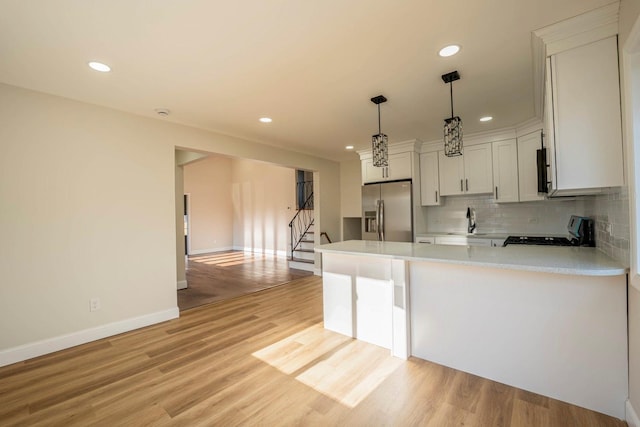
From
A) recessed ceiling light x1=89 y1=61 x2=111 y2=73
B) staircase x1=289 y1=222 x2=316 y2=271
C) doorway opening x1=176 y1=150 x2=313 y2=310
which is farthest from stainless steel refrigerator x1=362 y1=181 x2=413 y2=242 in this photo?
recessed ceiling light x1=89 y1=61 x2=111 y2=73

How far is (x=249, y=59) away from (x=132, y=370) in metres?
2.74

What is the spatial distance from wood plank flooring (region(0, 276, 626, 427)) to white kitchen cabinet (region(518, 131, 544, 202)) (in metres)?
2.95

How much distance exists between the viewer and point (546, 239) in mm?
3717

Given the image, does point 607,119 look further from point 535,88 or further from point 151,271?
point 151,271

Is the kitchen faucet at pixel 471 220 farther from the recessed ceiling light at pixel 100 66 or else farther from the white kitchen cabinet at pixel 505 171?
the recessed ceiling light at pixel 100 66

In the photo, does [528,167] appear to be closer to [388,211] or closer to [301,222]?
[388,211]

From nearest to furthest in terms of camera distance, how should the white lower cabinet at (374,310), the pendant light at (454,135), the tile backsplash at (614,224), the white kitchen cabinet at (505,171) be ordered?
1. the tile backsplash at (614,224)
2. the pendant light at (454,135)
3. the white lower cabinet at (374,310)
4. the white kitchen cabinet at (505,171)

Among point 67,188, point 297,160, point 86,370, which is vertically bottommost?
point 86,370

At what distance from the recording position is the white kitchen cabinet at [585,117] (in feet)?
5.96

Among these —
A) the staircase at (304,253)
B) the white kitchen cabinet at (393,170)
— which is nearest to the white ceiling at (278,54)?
the white kitchen cabinet at (393,170)

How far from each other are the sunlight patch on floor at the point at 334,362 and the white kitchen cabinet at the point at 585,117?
1931mm

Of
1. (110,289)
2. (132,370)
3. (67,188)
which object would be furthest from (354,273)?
(67,188)

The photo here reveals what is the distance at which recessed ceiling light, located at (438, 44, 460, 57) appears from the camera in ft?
7.03

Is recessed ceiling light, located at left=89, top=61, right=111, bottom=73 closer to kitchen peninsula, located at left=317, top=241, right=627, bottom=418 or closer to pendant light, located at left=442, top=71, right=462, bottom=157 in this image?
kitchen peninsula, located at left=317, top=241, right=627, bottom=418
